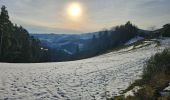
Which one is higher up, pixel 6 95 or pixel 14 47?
pixel 14 47

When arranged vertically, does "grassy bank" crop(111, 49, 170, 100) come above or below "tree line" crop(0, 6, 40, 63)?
below

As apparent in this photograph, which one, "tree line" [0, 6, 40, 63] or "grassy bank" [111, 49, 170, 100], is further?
"tree line" [0, 6, 40, 63]

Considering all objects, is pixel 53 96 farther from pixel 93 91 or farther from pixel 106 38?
pixel 106 38

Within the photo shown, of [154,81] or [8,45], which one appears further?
[8,45]

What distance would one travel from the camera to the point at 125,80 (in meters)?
17.1

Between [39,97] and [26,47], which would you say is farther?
[26,47]

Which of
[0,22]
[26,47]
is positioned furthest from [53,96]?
[26,47]

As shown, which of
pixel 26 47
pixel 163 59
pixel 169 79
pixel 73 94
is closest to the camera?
pixel 169 79

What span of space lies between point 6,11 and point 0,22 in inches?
139

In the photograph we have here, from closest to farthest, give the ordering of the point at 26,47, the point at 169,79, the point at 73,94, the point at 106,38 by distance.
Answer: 1. the point at 169,79
2. the point at 73,94
3. the point at 26,47
4. the point at 106,38

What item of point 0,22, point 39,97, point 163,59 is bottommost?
point 39,97

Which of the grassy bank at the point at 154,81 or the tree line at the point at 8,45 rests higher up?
the tree line at the point at 8,45

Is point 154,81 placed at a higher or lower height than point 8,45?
lower

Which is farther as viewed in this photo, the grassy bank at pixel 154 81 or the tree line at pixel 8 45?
the tree line at pixel 8 45
